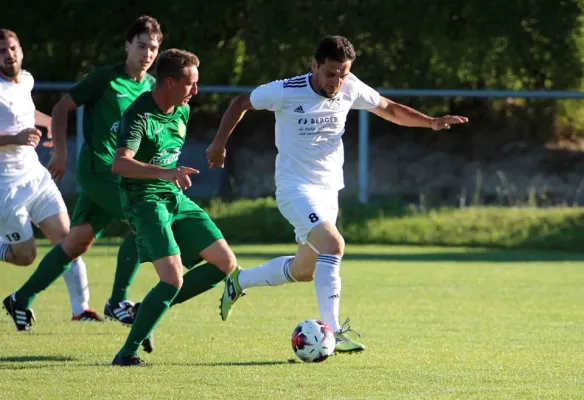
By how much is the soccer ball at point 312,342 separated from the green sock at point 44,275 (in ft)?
8.32

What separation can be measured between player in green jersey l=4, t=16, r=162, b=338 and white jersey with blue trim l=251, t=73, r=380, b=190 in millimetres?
1418

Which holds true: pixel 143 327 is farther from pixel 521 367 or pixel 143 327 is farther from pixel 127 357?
pixel 521 367

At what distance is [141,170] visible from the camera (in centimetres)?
718

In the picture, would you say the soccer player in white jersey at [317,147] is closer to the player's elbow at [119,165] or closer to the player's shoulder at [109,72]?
the player's elbow at [119,165]

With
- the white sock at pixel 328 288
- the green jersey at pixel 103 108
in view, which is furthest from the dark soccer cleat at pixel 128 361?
the green jersey at pixel 103 108

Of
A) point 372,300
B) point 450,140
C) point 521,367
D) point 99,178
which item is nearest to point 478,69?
point 450,140

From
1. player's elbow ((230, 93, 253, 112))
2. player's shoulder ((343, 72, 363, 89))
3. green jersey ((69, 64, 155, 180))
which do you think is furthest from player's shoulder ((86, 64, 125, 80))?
player's shoulder ((343, 72, 363, 89))

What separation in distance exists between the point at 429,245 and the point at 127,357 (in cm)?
1302

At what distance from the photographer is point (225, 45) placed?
2419 cm

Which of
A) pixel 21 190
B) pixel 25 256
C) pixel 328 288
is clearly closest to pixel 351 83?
→ pixel 328 288

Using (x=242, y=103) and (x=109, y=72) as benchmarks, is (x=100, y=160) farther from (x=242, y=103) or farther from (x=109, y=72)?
(x=242, y=103)

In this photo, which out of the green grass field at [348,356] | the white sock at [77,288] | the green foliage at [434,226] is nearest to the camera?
the green grass field at [348,356]

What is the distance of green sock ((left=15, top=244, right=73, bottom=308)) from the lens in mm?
9391

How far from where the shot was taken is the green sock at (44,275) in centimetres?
939
